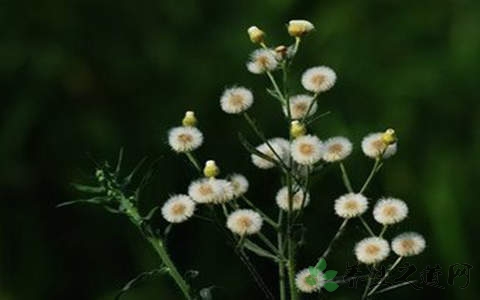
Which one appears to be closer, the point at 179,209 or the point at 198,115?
the point at 179,209

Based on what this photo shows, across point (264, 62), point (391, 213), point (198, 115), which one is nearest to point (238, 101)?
point (264, 62)

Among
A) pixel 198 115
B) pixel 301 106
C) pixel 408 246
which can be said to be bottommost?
pixel 198 115

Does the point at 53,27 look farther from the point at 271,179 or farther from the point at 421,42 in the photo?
the point at 421,42

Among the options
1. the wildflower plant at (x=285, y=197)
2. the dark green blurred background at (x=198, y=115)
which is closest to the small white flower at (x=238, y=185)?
the wildflower plant at (x=285, y=197)

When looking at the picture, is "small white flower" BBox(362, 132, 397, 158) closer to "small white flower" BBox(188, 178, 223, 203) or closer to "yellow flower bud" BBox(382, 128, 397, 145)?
"yellow flower bud" BBox(382, 128, 397, 145)

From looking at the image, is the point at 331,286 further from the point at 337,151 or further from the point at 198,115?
the point at 198,115

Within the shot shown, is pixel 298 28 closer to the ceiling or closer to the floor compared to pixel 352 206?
closer to the ceiling

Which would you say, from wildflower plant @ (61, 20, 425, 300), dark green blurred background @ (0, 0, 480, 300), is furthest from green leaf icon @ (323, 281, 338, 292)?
dark green blurred background @ (0, 0, 480, 300)
